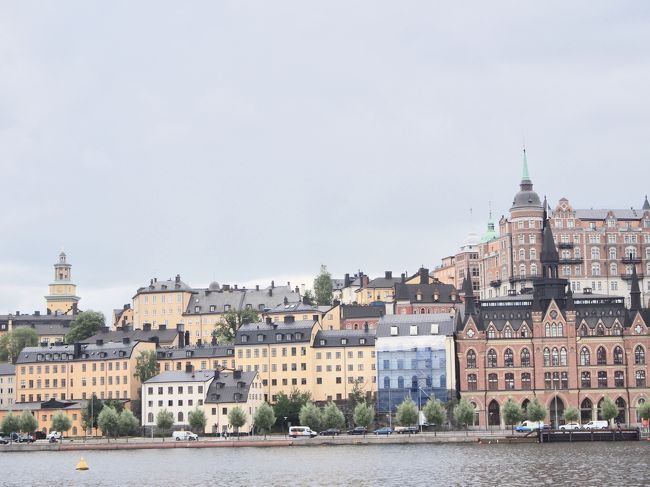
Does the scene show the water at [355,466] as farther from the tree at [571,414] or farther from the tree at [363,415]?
the tree at [571,414]

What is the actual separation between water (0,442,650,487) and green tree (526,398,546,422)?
15506mm

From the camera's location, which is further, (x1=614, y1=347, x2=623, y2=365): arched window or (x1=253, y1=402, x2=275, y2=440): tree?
(x1=614, y1=347, x2=623, y2=365): arched window

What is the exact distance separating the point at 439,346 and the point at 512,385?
1088 cm

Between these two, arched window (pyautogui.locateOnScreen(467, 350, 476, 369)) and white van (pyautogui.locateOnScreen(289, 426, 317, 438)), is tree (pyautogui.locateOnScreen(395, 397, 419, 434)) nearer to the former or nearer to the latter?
white van (pyautogui.locateOnScreen(289, 426, 317, 438))

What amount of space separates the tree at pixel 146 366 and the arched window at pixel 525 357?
173ft

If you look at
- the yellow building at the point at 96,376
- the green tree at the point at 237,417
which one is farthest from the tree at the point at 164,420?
the yellow building at the point at 96,376

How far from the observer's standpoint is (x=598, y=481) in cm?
9706

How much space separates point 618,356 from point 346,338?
37121 millimetres

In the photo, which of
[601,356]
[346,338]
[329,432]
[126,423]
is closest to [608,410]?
[601,356]

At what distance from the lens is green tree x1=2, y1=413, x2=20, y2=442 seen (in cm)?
17725

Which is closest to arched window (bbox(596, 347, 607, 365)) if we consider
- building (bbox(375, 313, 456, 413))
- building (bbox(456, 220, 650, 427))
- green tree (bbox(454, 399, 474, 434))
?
building (bbox(456, 220, 650, 427))

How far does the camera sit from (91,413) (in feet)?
594

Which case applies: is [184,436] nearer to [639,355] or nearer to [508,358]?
[508,358]

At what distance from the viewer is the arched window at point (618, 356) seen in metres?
172
